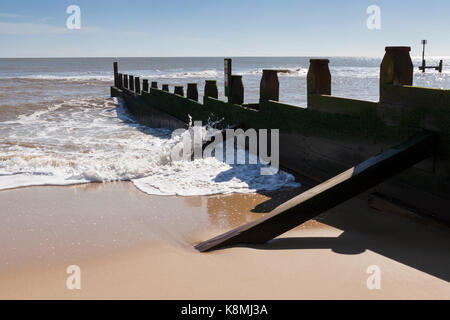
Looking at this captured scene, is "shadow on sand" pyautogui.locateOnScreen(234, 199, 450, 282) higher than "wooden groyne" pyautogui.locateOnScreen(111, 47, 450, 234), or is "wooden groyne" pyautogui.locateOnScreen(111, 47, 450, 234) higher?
"wooden groyne" pyautogui.locateOnScreen(111, 47, 450, 234)

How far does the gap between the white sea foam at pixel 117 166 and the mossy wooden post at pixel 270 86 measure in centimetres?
126

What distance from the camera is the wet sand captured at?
11.7 ft

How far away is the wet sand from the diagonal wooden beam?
0.14 m

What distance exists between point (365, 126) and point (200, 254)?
2570mm

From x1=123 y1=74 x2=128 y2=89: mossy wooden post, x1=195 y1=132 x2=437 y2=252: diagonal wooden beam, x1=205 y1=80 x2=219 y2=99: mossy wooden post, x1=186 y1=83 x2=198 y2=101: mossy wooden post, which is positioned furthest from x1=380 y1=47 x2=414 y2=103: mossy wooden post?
x1=123 y1=74 x2=128 y2=89: mossy wooden post

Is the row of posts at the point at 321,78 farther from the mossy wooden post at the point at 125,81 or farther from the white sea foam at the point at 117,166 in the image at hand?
the mossy wooden post at the point at 125,81

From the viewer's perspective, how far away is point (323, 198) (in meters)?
4.26

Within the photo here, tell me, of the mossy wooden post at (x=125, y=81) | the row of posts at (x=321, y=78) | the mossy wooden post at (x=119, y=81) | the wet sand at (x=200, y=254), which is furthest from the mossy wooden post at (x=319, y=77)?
the mossy wooden post at (x=119, y=81)

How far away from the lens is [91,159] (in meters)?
8.84

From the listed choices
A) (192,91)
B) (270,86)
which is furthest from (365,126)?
(192,91)

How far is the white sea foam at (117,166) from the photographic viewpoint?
6.75 meters

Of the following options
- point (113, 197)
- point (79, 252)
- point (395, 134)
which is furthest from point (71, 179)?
point (395, 134)

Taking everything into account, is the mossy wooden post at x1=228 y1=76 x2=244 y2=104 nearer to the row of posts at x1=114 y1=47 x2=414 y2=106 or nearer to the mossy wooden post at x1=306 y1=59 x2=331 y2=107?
the row of posts at x1=114 y1=47 x2=414 y2=106

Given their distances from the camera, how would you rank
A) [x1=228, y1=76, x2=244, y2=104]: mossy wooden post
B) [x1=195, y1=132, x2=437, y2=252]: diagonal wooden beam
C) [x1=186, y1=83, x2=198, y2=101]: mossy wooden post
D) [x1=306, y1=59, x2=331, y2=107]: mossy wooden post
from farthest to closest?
[x1=186, y1=83, x2=198, y2=101]: mossy wooden post → [x1=228, y1=76, x2=244, y2=104]: mossy wooden post → [x1=306, y1=59, x2=331, y2=107]: mossy wooden post → [x1=195, y1=132, x2=437, y2=252]: diagonal wooden beam
